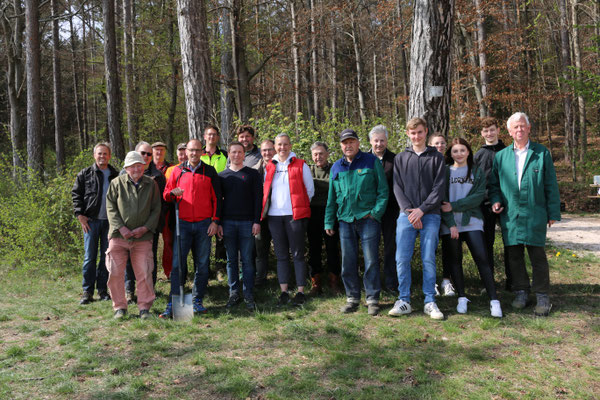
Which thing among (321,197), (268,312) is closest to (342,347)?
(268,312)

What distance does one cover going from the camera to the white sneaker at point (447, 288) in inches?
210

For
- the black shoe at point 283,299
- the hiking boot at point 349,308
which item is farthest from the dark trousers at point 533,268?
the black shoe at point 283,299

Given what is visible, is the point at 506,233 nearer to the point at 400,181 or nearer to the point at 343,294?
the point at 400,181

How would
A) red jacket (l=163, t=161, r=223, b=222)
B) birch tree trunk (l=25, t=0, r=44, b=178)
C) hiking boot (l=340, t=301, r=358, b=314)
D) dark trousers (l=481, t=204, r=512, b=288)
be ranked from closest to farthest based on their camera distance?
1. hiking boot (l=340, t=301, r=358, b=314)
2. red jacket (l=163, t=161, r=223, b=222)
3. dark trousers (l=481, t=204, r=512, b=288)
4. birch tree trunk (l=25, t=0, r=44, b=178)

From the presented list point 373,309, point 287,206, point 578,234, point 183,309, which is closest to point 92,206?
point 183,309

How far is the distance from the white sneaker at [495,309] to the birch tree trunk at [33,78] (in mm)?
11573

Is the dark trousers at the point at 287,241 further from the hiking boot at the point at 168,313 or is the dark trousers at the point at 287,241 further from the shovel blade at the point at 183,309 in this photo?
the hiking boot at the point at 168,313

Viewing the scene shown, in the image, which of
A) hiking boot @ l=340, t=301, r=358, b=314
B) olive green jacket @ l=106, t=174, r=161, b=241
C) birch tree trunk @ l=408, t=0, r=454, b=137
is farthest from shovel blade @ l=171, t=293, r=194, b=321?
birch tree trunk @ l=408, t=0, r=454, b=137

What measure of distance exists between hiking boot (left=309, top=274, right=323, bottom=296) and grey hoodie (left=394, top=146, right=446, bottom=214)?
168cm

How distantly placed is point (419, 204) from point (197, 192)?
2.57 metres

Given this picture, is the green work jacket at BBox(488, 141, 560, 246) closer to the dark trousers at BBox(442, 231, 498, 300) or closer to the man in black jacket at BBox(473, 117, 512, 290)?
the dark trousers at BBox(442, 231, 498, 300)

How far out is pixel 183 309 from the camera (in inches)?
190

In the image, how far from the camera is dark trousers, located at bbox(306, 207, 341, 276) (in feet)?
18.8

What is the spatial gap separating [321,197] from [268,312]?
1716 millimetres
